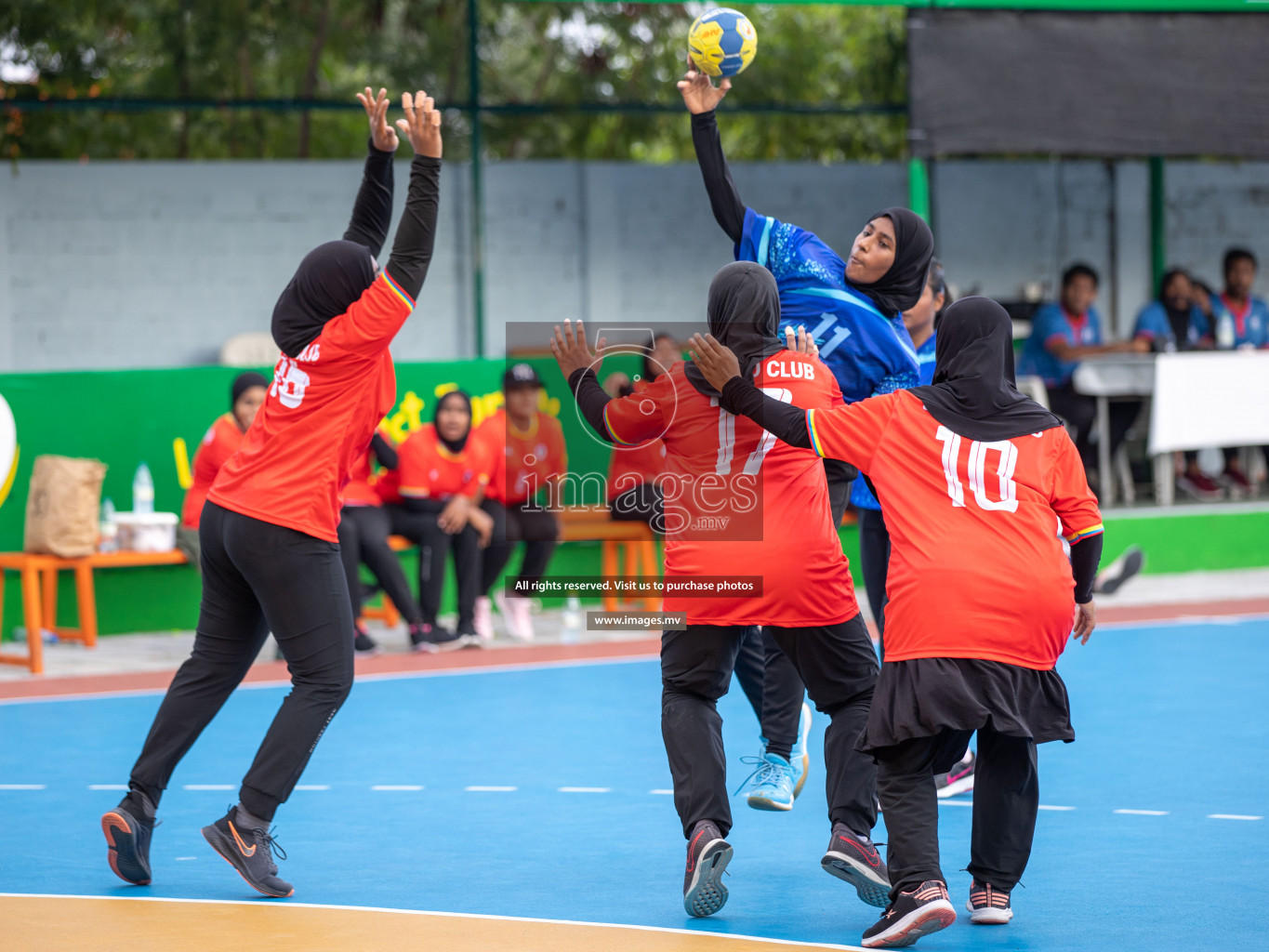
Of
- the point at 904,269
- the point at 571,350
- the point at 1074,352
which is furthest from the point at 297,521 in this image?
the point at 1074,352

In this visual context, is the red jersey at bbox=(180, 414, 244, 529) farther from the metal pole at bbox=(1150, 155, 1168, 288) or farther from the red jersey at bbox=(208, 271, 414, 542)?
the metal pole at bbox=(1150, 155, 1168, 288)

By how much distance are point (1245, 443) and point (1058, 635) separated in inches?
388

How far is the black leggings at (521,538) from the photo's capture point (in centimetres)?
1113

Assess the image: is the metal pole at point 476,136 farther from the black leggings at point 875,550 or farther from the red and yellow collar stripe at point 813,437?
the red and yellow collar stripe at point 813,437

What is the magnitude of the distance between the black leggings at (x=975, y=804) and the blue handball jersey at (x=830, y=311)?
1650mm

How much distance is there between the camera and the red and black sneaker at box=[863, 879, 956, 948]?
15.1 ft

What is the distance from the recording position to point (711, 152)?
6051 mm

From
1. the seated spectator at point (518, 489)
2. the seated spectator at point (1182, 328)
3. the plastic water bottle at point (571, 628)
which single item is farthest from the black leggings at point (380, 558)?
the seated spectator at point (1182, 328)

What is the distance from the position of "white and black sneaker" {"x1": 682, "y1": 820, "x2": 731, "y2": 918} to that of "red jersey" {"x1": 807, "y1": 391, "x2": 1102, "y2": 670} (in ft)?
2.54

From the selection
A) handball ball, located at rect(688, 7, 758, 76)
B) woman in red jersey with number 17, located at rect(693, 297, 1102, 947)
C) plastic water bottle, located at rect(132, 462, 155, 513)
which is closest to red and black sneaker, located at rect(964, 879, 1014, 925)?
woman in red jersey with number 17, located at rect(693, 297, 1102, 947)

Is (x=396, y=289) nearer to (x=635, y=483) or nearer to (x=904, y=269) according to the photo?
(x=904, y=269)

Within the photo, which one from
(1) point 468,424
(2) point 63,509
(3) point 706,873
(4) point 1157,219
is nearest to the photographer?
(3) point 706,873

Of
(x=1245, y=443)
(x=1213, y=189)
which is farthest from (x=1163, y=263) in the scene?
(x=1245, y=443)

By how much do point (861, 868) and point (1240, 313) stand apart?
1068 cm
